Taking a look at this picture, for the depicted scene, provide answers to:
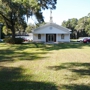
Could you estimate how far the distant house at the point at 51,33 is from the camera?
48938 mm

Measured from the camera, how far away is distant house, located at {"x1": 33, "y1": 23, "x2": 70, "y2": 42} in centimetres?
4894

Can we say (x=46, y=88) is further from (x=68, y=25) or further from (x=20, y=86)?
(x=68, y=25)

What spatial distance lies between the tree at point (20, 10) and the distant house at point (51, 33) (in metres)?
8.93

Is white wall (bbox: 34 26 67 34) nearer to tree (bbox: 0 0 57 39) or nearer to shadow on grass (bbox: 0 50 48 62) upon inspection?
tree (bbox: 0 0 57 39)

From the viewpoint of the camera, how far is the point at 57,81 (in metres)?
8.80

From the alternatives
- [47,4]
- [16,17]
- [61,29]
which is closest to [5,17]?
[16,17]

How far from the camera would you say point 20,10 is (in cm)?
3541

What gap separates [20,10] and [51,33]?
1528 cm

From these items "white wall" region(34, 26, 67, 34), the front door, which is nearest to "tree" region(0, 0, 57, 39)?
"white wall" region(34, 26, 67, 34)

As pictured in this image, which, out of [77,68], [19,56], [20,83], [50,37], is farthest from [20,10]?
[20,83]

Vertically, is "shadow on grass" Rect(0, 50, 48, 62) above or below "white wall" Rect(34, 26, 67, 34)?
below

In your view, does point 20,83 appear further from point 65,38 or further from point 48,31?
point 65,38

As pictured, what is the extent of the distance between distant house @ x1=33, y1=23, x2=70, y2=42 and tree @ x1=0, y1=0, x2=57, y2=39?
8926 millimetres

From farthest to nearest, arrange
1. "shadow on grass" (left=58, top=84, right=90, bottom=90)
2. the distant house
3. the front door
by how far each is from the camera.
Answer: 1. the front door
2. the distant house
3. "shadow on grass" (left=58, top=84, right=90, bottom=90)
